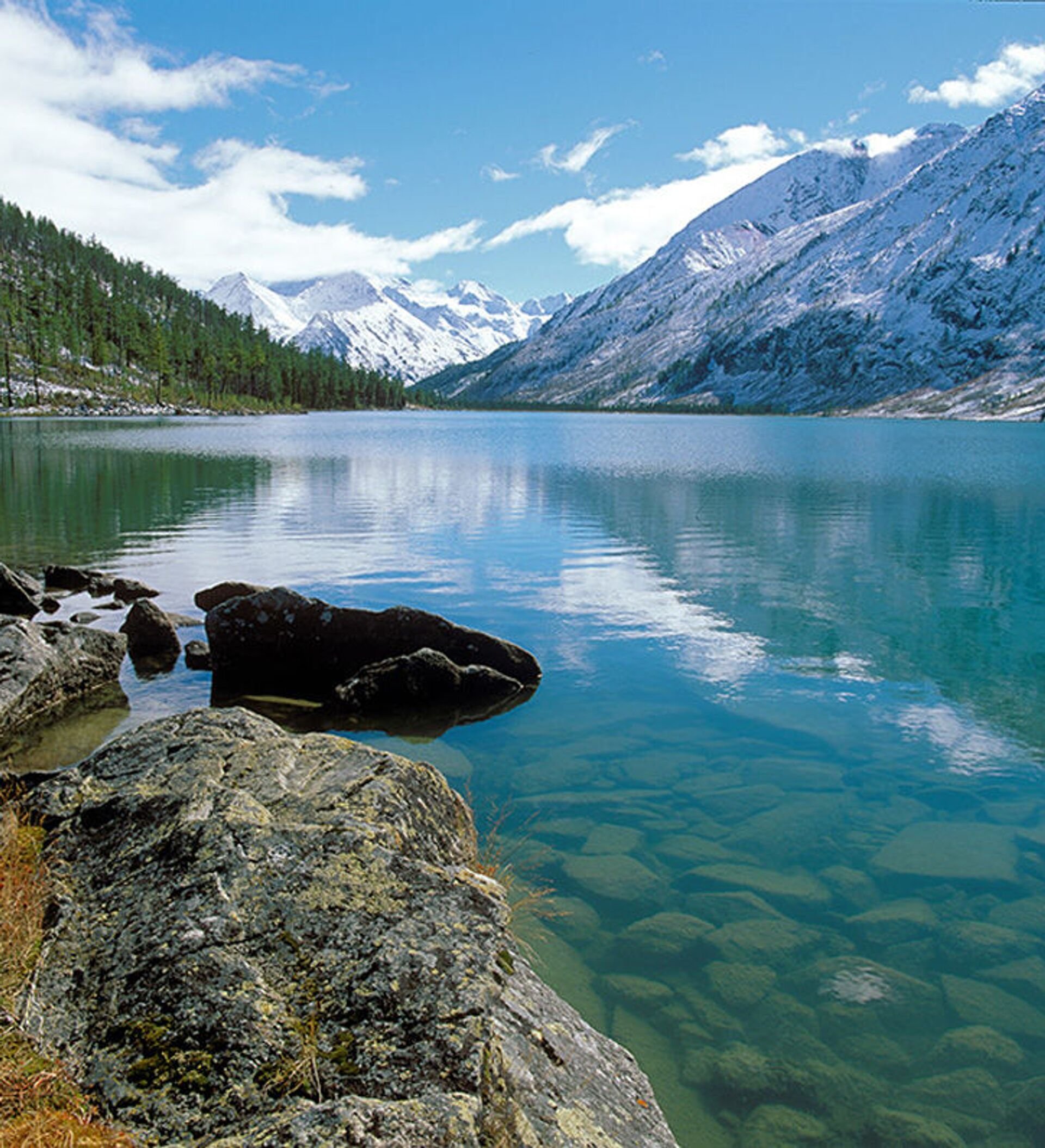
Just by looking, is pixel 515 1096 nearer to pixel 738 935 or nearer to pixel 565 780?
pixel 738 935

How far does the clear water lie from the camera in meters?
7.93

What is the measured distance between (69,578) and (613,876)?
941 inches

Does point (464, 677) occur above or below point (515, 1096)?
below

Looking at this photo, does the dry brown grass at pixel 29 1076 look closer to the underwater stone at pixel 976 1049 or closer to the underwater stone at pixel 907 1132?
the underwater stone at pixel 907 1132

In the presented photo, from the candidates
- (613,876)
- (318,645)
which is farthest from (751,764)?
(318,645)

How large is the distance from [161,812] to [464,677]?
11.3 meters

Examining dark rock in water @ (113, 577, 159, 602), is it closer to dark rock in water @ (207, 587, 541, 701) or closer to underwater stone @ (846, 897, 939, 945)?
dark rock in water @ (207, 587, 541, 701)

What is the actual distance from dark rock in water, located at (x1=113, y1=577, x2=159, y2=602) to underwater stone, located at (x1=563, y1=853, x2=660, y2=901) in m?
19.9

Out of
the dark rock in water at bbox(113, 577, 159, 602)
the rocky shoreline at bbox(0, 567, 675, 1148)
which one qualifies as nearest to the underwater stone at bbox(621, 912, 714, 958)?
the rocky shoreline at bbox(0, 567, 675, 1148)

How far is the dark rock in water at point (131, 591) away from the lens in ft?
86.8

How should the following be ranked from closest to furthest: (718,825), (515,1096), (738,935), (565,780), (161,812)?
1. (515,1096)
2. (161,812)
3. (738,935)
4. (718,825)
5. (565,780)

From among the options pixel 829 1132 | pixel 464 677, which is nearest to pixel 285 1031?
pixel 829 1132

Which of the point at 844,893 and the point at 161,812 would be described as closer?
the point at 161,812

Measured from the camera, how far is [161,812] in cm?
690
